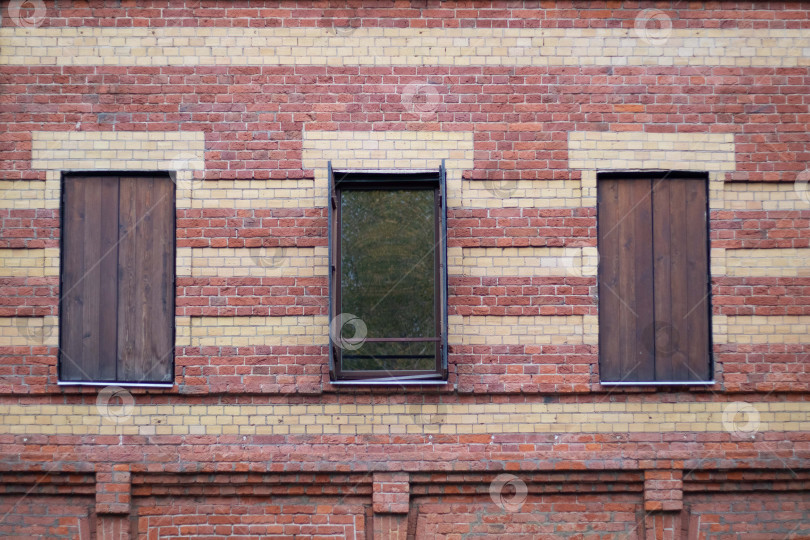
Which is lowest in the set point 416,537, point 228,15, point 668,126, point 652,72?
point 416,537

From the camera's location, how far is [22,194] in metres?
5.78

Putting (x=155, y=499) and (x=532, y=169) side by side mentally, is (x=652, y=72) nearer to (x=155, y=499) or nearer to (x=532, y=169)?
(x=532, y=169)

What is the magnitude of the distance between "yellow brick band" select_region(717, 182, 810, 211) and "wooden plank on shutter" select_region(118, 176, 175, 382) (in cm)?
481

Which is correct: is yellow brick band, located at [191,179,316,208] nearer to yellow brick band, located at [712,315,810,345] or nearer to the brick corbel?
the brick corbel

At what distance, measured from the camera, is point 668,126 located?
5867 mm

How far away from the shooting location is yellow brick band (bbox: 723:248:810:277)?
19.1 ft

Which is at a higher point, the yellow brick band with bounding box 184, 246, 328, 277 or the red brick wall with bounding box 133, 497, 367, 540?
the yellow brick band with bounding box 184, 246, 328, 277

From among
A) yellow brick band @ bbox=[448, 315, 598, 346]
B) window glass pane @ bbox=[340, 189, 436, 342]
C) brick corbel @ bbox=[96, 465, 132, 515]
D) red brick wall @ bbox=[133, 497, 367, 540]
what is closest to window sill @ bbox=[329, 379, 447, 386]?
window glass pane @ bbox=[340, 189, 436, 342]

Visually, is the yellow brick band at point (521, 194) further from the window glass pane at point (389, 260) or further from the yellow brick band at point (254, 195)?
the yellow brick band at point (254, 195)

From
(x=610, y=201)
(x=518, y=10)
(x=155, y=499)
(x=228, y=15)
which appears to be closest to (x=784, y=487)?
(x=610, y=201)

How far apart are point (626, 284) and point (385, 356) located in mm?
2160

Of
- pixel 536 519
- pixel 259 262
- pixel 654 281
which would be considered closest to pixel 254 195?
pixel 259 262

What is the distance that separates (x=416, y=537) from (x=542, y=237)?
2.75 m

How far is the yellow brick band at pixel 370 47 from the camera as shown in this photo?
5.82 meters
